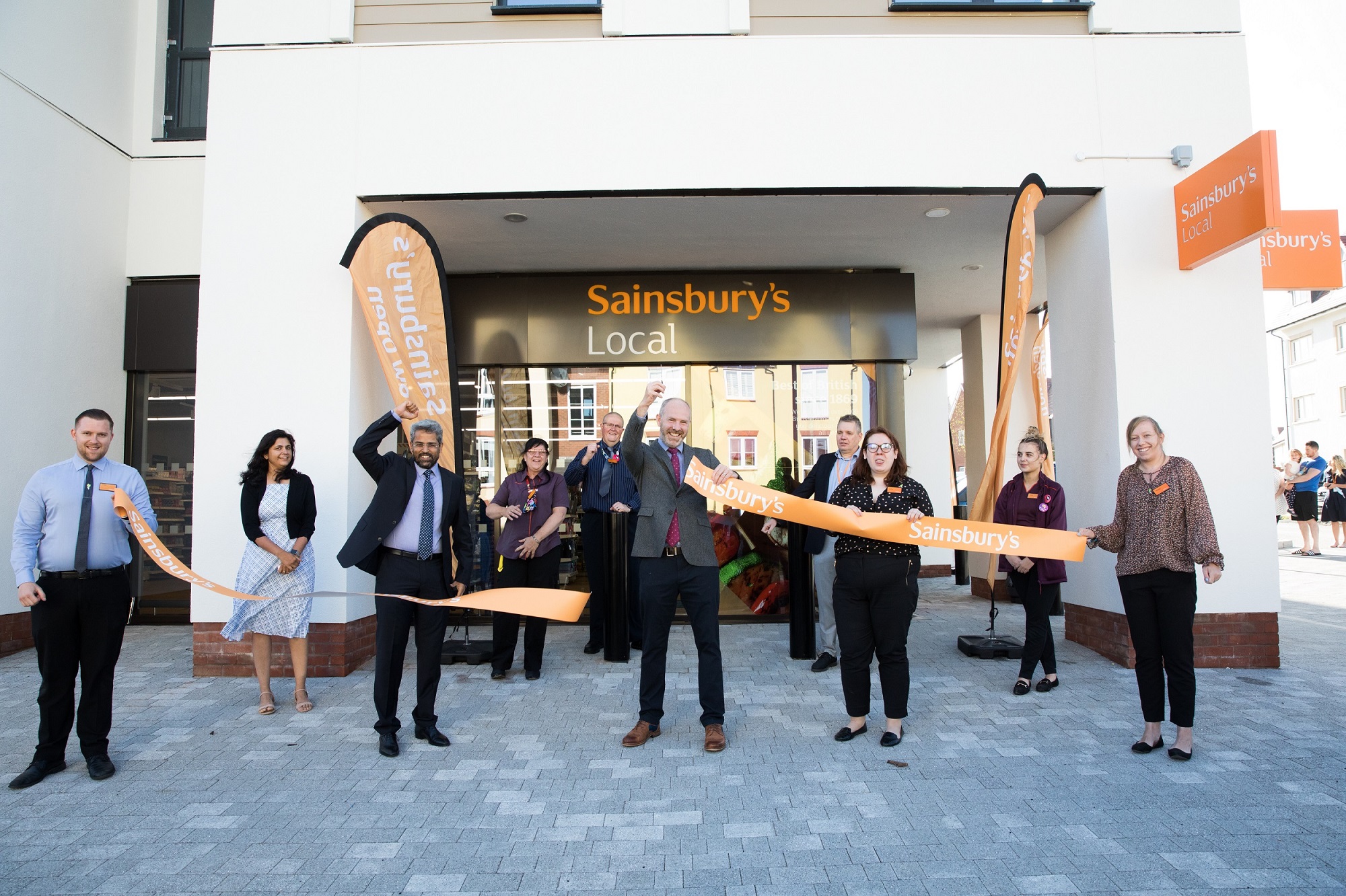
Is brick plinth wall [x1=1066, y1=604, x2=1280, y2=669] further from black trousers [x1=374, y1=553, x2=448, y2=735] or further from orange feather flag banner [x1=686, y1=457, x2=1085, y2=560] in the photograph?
black trousers [x1=374, y1=553, x2=448, y2=735]

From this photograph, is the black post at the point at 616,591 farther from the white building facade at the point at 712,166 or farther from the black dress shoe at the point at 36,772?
the black dress shoe at the point at 36,772

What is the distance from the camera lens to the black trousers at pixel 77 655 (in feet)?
13.3

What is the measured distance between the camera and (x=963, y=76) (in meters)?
6.60

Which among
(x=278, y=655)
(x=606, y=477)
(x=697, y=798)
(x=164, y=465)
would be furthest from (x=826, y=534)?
(x=164, y=465)

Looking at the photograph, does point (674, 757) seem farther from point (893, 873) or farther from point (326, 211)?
point (326, 211)

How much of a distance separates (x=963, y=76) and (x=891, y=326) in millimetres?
2836

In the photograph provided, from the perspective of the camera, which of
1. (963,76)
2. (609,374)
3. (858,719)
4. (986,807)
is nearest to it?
(986,807)

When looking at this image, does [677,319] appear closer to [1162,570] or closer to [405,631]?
[405,631]

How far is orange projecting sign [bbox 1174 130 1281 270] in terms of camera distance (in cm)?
532

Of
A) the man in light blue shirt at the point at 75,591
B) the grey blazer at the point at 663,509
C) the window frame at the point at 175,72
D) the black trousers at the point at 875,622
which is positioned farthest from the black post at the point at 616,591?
the window frame at the point at 175,72

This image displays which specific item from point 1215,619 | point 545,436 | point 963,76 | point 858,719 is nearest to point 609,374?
point 545,436

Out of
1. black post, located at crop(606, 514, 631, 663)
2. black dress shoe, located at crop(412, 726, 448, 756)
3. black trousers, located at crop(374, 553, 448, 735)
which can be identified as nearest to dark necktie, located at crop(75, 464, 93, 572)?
black trousers, located at crop(374, 553, 448, 735)

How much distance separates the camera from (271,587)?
5.37 m

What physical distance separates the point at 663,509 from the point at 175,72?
8500 mm
